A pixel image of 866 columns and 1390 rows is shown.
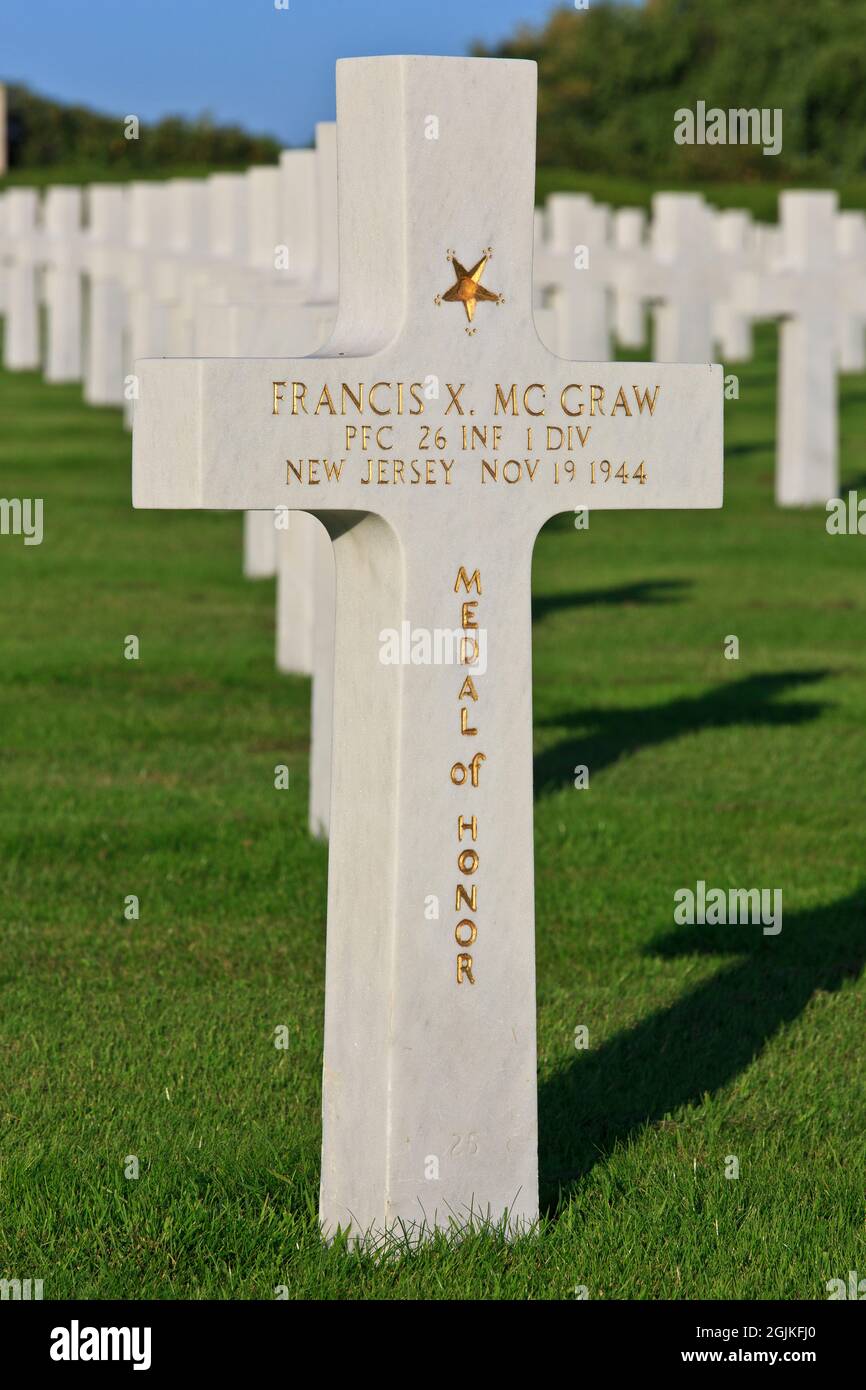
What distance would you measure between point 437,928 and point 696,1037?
64.8 inches

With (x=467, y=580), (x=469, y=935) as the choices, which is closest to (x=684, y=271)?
(x=467, y=580)

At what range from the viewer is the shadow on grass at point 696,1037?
5.09 meters

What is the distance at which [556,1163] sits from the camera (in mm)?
4902

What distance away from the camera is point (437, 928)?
4.35 m

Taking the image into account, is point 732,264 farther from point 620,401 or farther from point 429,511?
point 429,511

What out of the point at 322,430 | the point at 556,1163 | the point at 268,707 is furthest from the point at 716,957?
the point at 268,707

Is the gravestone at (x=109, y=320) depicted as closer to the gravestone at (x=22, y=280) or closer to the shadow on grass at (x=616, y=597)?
the gravestone at (x=22, y=280)

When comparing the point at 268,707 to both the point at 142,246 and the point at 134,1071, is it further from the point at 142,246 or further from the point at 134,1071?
the point at 142,246

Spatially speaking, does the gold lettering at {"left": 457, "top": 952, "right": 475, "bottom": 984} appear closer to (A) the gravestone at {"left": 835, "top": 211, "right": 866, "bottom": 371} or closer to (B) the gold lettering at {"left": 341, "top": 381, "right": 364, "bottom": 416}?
(B) the gold lettering at {"left": 341, "top": 381, "right": 364, "bottom": 416}

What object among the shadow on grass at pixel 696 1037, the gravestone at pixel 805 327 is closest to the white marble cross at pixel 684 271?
the gravestone at pixel 805 327

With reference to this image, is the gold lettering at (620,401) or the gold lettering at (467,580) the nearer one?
the gold lettering at (467,580)

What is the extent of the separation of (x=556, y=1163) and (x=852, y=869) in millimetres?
2836

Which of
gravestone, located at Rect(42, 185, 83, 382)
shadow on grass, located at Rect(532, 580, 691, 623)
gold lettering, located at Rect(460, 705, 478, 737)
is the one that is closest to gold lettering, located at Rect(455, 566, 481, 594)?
gold lettering, located at Rect(460, 705, 478, 737)

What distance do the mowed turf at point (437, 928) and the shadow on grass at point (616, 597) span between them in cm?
6
